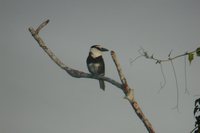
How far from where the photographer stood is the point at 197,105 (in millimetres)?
2252

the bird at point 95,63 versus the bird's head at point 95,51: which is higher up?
the bird's head at point 95,51

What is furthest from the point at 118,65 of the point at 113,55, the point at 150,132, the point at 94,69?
the point at 94,69

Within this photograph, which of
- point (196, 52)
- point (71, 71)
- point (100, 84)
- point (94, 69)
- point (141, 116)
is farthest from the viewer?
point (94, 69)

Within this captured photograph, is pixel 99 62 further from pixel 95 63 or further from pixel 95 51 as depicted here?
pixel 95 51

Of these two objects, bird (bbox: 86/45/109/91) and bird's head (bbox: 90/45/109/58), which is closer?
bird's head (bbox: 90/45/109/58)

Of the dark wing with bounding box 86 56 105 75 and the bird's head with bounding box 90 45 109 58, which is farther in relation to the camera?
the dark wing with bounding box 86 56 105 75

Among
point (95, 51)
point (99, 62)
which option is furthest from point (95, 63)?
point (95, 51)

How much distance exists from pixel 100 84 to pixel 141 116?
182cm

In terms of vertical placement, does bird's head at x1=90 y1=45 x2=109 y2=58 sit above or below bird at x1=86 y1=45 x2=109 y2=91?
above

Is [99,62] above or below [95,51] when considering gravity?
below

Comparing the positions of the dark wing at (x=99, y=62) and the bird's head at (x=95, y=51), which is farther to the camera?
the dark wing at (x=99, y=62)

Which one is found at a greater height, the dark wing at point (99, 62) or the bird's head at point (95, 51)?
the bird's head at point (95, 51)

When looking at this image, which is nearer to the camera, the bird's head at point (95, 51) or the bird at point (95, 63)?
the bird's head at point (95, 51)

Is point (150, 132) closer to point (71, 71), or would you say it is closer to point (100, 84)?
point (71, 71)
